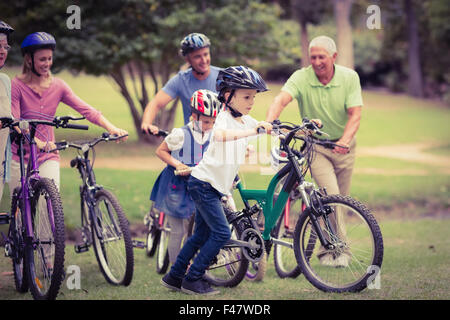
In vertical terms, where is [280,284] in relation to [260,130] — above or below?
below

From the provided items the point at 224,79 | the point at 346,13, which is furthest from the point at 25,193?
the point at 346,13

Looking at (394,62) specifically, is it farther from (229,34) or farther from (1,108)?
(1,108)

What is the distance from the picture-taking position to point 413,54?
41719 mm

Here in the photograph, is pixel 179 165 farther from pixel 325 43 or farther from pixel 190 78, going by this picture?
pixel 325 43

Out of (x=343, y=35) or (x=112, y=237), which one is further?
(x=343, y=35)

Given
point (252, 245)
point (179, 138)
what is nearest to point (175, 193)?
point (179, 138)

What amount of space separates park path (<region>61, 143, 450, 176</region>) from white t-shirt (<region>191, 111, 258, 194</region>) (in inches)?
377

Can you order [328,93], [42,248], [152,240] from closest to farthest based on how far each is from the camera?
[42,248]
[328,93]
[152,240]

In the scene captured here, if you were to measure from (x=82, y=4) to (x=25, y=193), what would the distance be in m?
9.66

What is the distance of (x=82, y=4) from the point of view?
557 inches

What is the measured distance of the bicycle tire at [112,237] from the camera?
17.9 feet

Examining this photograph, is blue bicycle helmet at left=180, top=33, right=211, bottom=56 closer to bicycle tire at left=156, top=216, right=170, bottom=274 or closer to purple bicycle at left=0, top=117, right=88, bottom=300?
purple bicycle at left=0, top=117, right=88, bottom=300

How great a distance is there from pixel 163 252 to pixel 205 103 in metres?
1.81

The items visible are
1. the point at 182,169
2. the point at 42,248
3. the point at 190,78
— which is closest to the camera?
the point at 42,248
